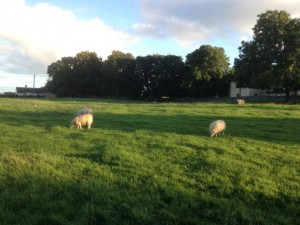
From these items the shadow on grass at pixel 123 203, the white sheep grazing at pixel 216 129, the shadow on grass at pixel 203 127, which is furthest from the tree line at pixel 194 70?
the shadow on grass at pixel 123 203

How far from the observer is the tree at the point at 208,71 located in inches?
3307

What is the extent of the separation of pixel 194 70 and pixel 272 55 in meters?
26.9

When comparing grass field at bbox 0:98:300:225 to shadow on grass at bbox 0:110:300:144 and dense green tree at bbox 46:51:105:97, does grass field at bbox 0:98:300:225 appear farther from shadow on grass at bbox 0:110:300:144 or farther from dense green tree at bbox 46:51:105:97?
dense green tree at bbox 46:51:105:97

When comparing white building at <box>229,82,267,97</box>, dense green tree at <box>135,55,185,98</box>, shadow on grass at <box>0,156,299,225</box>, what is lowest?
shadow on grass at <box>0,156,299,225</box>

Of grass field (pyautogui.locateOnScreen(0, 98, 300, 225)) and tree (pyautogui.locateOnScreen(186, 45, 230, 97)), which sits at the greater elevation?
tree (pyautogui.locateOnScreen(186, 45, 230, 97))

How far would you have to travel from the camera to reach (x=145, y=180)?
10.8 metres

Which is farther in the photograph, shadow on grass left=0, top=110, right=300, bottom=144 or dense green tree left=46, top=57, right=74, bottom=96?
dense green tree left=46, top=57, right=74, bottom=96

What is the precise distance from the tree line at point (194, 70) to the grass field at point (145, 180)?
42131mm

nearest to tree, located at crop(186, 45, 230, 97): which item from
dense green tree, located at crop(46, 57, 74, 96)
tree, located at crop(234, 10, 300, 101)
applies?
tree, located at crop(234, 10, 300, 101)

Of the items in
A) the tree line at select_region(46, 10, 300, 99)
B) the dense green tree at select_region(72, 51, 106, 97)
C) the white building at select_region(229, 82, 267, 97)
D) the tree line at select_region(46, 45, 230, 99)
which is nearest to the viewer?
the tree line at select_region(46, 10, 300, 99)

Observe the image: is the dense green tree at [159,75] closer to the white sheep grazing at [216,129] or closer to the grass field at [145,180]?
the white sheep grazing at [216,129]

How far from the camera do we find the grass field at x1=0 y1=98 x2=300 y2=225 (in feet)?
27.9

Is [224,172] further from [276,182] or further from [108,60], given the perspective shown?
[108,60]

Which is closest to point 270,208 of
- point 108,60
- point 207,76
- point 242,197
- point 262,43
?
point 242,197
